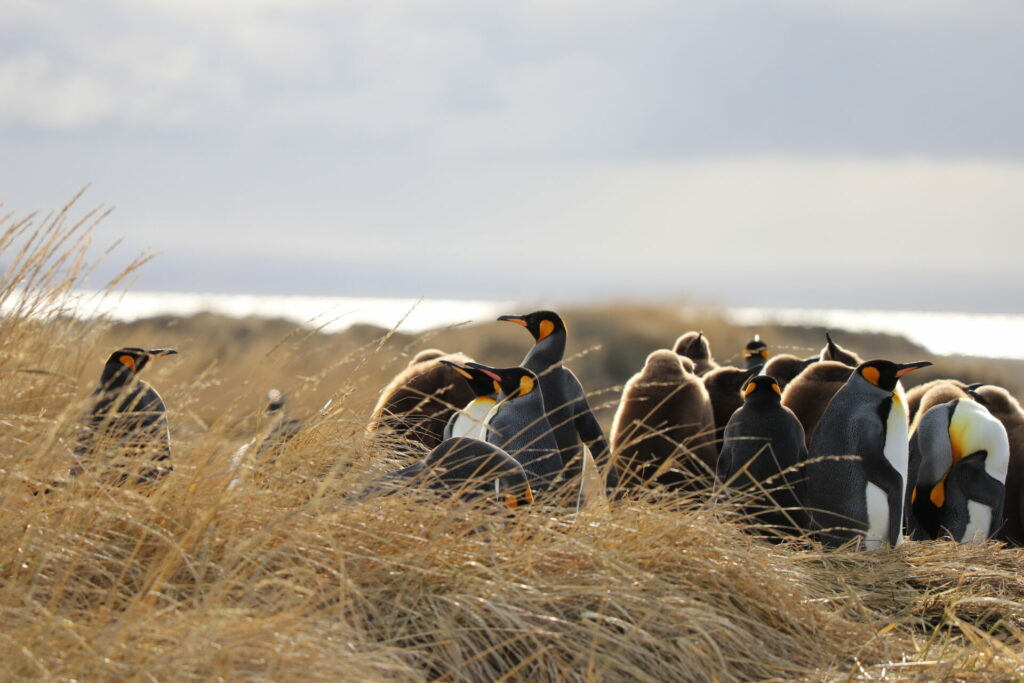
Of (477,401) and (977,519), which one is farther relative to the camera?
(977,519)

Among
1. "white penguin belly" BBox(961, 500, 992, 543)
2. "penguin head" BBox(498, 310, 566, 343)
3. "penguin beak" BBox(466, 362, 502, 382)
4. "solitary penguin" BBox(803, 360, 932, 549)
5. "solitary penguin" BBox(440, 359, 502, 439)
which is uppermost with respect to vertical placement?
"penguin head" BBox(498, 310, 566, 343)

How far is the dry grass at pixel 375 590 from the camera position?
2.59 meters

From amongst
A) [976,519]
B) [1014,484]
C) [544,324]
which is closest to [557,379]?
[544,324]

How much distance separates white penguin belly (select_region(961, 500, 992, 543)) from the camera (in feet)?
20.3

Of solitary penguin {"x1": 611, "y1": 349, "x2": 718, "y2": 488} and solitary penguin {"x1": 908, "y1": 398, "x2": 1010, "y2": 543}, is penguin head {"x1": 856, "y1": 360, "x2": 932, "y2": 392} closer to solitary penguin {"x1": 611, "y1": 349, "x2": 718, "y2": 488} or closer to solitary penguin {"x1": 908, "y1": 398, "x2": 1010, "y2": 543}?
solitary penguin {"x1": 908, "y1": 398, "x2": 1010, "y2": 543}

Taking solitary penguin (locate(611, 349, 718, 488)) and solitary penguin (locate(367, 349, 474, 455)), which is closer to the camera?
solitary penguin (locate(367, 349, 474, 455))

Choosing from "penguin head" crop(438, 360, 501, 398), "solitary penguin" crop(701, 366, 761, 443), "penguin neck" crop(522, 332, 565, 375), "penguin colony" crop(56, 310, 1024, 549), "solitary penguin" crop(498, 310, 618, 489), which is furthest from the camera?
"solitary penguin" crop(701, 366, 761, 443)

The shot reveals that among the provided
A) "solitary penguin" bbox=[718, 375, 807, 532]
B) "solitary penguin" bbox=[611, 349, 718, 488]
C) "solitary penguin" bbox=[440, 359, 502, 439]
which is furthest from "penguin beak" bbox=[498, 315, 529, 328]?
"solitary penguin" bbox=[718, 375, 807, 532]

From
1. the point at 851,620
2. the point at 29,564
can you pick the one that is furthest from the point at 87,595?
the point at 851,620

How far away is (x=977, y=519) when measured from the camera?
20.4ft

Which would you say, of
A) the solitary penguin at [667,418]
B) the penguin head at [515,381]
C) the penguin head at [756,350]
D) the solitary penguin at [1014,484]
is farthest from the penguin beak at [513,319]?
the penguin head at [756,350]

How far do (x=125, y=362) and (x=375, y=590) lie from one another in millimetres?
2367

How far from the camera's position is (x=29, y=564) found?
9.66ft

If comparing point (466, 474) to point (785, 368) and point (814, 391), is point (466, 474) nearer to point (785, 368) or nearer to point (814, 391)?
point (814, 391)
